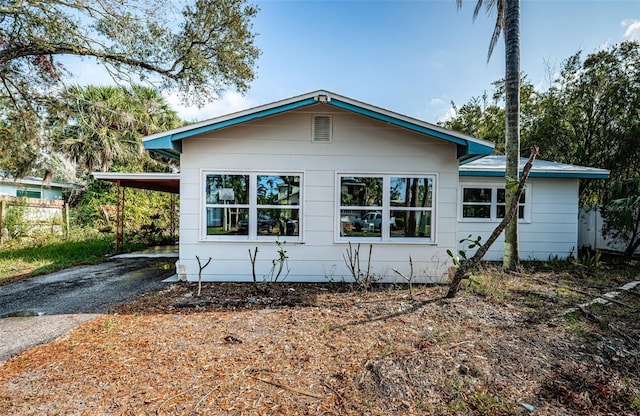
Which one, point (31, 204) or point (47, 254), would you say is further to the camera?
point (31, 204)

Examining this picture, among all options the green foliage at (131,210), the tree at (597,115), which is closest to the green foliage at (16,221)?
the green foliage at (131,210)

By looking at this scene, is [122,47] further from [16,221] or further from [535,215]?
[535,215]

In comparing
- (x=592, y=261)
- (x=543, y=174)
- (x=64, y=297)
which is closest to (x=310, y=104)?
(x=64, y=297)

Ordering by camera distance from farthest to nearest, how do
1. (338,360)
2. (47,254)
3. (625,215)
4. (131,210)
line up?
(131,210)
(47,254)
(625,215)
(338,360)

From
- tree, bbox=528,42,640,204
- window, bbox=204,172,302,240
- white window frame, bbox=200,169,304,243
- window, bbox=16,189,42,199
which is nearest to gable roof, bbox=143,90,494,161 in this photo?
white window frame, bbox=200,169,304,243

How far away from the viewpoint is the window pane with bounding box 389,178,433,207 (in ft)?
20.6

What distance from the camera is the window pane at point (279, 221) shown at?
20.6 ft

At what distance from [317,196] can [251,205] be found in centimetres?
141

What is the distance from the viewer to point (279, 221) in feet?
20.7

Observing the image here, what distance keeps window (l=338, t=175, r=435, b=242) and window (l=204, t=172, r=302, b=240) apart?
1.07 meters

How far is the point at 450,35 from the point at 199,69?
902cm

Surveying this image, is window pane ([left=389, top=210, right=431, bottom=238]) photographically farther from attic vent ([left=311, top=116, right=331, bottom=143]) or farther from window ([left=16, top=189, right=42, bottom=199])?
window ([left=16, top=189, right=42, bottom=199])

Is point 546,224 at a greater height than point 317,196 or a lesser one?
lesser

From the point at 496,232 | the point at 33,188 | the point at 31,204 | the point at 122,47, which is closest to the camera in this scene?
the point at 496,232
